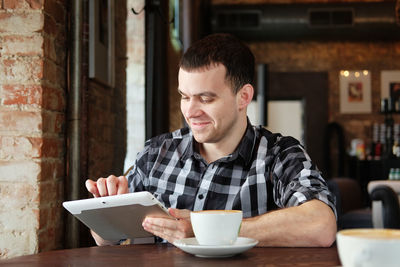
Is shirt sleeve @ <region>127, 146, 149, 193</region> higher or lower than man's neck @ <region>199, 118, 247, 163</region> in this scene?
lower

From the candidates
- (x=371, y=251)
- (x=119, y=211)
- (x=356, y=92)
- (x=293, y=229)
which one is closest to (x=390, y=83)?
(x=356, y=92)

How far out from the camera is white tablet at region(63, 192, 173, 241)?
1.04 meters

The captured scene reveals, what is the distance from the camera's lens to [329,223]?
1.21m

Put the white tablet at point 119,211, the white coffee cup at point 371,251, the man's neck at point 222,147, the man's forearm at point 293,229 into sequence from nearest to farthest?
the white coffee cup at point 371,251
the white tablet at point 119,211
the man's forearm at point 293,229
the man's neck at point 222,147

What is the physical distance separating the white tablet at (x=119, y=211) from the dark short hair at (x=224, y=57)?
0.52m

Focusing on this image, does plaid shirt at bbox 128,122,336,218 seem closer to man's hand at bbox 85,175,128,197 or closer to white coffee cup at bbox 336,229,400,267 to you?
man's hand at bbox 85,175,128,197

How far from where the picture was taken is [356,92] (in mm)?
6922

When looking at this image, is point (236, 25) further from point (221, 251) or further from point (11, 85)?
point (221, 251)

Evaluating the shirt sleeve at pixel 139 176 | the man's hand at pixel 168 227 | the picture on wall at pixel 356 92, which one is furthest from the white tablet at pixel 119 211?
the picture on wall at pixel 356 92

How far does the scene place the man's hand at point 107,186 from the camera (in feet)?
4.21

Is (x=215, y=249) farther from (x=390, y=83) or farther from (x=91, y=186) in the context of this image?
(x=390, y=83)

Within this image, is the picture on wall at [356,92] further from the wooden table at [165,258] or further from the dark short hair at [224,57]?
the wooden table at [165,258]

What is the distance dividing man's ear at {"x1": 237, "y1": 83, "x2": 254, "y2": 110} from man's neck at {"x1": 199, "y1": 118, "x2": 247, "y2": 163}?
3.2 inches

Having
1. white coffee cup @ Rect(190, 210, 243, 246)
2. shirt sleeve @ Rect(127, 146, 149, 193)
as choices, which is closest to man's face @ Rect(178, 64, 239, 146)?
shirt sleeve @ Rect(127, 146, 149, 193)
